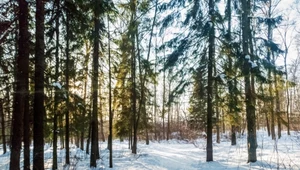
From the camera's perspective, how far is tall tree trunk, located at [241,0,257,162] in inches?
411

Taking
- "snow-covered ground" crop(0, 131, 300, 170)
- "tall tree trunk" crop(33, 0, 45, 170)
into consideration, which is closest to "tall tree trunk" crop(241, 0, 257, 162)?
"snow-covered ground" crop(0, 131, 300, 170)

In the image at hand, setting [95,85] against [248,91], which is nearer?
[248,91]

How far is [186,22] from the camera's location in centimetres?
1220

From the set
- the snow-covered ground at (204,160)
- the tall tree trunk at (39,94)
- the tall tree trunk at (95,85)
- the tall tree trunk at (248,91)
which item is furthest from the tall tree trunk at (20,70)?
the tall tree trunk at (248,91)

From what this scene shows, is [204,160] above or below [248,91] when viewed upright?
below

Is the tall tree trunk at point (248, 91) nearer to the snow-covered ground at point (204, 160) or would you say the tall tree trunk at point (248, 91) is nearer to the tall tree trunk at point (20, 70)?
the snow-covered ground at point (204, 160)

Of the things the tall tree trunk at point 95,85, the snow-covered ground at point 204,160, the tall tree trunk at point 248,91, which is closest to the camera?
the snow-covered ground at point 204,160

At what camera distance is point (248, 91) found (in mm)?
10875

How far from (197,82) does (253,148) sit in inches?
144

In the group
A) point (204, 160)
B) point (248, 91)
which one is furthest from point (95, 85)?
point (248, 91)

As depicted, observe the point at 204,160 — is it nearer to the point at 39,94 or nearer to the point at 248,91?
the point at 248,91

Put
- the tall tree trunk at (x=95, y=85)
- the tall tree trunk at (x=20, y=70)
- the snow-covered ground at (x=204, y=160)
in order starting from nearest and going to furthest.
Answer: the tall tree trunk at (x=20, y=70) → the snow-covered ground at (x=204, y=160) → the tall tree trunk at (x=95, y=85)

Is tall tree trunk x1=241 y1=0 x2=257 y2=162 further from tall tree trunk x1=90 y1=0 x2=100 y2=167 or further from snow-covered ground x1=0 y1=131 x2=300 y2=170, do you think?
tall tree trunk x1=90 y1=0 x2=100 y2=167

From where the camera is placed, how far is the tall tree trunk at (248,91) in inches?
411
